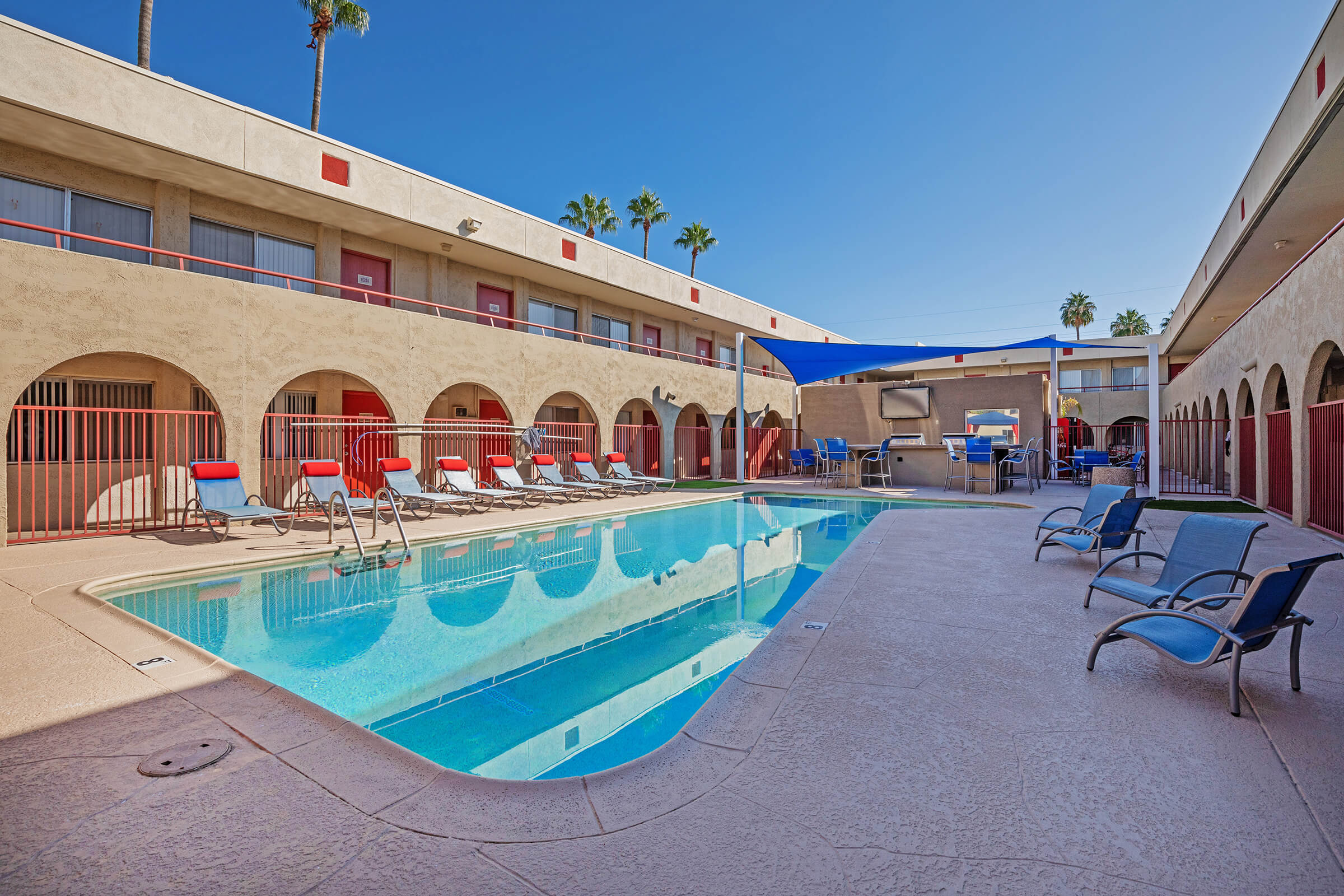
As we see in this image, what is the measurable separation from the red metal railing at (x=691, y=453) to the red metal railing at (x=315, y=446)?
28.6ft

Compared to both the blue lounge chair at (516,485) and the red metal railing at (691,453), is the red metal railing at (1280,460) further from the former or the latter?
the red metal railing at (691,453)

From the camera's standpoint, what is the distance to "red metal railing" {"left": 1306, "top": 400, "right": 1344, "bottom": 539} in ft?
24.4

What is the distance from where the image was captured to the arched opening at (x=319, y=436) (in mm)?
11188

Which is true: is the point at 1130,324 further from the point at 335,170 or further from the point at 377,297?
the point at 335,170

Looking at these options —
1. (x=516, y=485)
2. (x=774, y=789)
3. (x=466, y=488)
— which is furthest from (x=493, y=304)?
(x=774, y=789)

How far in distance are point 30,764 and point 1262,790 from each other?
4.37m

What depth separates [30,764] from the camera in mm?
2363

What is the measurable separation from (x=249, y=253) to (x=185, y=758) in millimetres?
12543

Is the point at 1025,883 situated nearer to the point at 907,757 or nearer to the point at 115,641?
the point at 907,757

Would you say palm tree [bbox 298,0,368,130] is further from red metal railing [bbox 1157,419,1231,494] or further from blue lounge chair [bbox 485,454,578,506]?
red metal railing [bbox 1157,419,1231,494]

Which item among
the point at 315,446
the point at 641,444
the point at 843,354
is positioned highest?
the point at 843,354

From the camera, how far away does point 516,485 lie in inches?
492

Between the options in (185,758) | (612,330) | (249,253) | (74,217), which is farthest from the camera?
(612,330)

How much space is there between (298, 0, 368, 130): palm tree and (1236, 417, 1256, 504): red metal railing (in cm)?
2379
